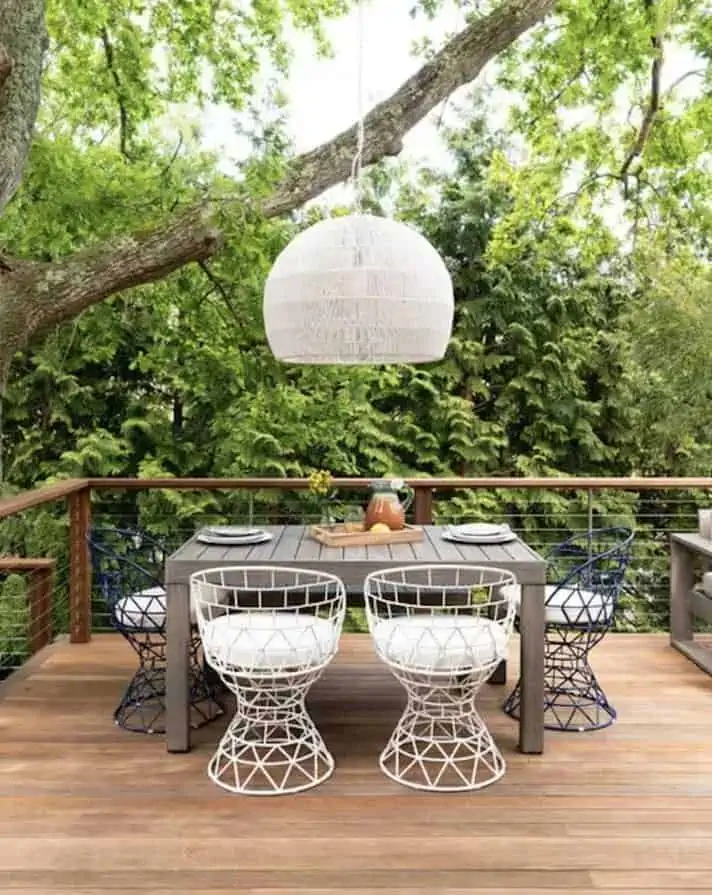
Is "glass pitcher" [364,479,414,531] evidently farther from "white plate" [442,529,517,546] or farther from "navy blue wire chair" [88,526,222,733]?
"navy blue wire chair" [88,526,222,733]

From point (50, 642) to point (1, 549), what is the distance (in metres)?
3.51

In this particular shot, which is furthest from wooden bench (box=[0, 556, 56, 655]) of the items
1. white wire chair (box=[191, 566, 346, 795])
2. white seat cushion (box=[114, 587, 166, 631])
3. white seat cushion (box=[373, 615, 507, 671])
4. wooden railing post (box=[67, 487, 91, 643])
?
white seat cushion (box=[373, 615, 507, 671])

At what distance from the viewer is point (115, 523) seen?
868 centimetres

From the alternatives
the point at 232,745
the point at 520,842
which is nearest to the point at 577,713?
the point at 520,842

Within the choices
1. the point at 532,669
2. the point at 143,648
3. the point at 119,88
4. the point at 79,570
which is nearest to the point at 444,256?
the point at 119,88

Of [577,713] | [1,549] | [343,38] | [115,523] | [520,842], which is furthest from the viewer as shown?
[115,523]

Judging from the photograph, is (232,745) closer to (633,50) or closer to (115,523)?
(633,50)

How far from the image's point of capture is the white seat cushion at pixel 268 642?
119 inches

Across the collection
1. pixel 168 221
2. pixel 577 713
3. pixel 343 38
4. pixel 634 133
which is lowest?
pixel 577 713

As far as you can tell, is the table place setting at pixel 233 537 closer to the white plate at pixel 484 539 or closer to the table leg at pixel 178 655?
the table leg at pixel 178 655

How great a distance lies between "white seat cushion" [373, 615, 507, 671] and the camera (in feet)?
9.96

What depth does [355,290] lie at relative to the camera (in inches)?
126

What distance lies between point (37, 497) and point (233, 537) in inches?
43.6

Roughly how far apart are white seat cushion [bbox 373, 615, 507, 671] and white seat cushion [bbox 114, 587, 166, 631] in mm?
1124
